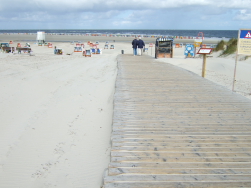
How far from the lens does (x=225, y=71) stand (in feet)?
38.4

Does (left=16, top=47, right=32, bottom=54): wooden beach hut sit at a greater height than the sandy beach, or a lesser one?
greater

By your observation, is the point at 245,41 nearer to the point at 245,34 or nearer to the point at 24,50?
the point at 245,34

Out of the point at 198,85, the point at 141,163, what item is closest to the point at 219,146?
the point at 141,163

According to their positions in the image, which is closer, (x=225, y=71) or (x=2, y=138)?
(x=2, y=138)

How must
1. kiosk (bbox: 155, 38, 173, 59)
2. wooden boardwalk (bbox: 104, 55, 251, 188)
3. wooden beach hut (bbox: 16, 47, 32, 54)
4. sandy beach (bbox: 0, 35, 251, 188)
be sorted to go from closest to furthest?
wooden boardwalk (bbox: 104, 55, 251, 188) < sandy beach (bbox: 0, 35, 251, 188) < kiosk (bbox: 155, 38, 173, 59) < wooden beach hut (bbox: 16, 47, 32, 54)

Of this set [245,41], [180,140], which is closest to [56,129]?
[180,140]

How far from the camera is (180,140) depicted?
11.7ft

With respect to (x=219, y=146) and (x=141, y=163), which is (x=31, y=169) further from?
(x=219, y=146)

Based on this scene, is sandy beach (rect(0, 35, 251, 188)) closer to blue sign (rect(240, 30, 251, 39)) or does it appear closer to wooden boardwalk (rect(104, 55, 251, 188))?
wooden boardwalk (rect(104, 55, 251, 188))

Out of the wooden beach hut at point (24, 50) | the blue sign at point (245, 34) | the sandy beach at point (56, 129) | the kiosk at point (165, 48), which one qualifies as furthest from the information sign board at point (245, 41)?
the wooden beach hut at point (24, 50)

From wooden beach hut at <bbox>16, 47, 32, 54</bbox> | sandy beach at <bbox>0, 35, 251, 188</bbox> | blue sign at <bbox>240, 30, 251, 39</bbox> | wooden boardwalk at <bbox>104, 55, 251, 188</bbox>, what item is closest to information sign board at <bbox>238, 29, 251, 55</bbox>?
blue sign at <bbox>240, 30, 251, 39</bbox>

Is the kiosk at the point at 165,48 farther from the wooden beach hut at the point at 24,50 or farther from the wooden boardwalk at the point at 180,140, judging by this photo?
the wooden beach hut at the point at 24,50

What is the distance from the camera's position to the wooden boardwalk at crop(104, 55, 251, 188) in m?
2.73

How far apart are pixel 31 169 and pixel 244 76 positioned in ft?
30.7
